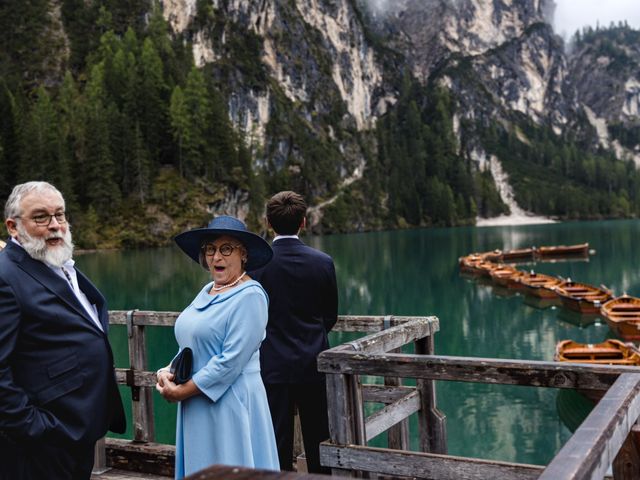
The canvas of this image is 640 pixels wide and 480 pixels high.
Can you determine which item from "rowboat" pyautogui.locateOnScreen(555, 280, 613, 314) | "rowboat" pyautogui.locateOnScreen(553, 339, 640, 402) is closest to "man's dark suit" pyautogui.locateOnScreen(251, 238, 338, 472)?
"rowboat" pyautogui.locateOnScreen(553, 339, 640, 402)

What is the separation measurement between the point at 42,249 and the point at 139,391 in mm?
3253

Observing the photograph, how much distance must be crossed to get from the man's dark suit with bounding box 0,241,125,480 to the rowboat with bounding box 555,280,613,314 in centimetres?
3356

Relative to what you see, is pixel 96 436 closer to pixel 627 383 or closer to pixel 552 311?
pixel 627 383

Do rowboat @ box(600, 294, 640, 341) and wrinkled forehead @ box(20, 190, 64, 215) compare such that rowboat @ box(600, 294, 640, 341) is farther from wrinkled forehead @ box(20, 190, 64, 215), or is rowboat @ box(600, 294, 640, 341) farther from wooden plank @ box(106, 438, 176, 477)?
wrinkled forehead @ box(20, 190, 64, 215)

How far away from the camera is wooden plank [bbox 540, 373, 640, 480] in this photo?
6.81ft

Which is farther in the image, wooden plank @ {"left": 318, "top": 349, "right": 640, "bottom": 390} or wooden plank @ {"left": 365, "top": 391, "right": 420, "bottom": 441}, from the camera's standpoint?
wooden plank @ {"left": 365, "top": 391, "right": 420, "bottom": 441}

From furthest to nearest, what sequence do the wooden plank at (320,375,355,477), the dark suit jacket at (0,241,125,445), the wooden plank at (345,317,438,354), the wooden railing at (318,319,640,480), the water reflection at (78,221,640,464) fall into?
the water reflection at (78,221,640,464) → the wooden plank at (345,317,438,354) → the wooden plank at (320,375,355,477) → the dark suit jacket at (0,241,125,445) → the wooden railing at (318,319,640,480)

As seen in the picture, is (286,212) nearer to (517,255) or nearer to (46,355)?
(46,355)

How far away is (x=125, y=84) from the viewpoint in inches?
3809

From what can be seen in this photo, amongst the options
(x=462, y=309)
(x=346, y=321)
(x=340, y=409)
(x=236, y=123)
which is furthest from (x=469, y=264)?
(x=236, y=123)

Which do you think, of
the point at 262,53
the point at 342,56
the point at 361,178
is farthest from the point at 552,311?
the point at 342,56

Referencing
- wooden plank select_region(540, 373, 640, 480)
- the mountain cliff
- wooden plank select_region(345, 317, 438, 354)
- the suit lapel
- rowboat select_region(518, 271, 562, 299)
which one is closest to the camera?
wooden plank select_region(540, 373, 640, 480)

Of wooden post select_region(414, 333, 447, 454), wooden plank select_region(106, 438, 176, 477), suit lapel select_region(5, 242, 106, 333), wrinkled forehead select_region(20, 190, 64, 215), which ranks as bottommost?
wooden plank select_region(106, 438, 176, 477)

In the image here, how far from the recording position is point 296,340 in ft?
16.9
